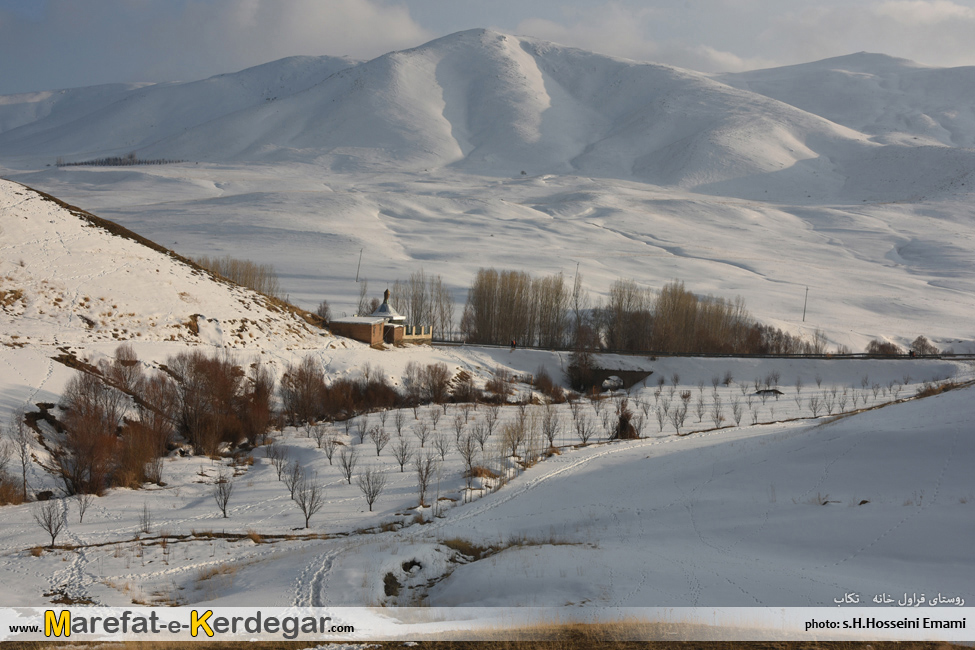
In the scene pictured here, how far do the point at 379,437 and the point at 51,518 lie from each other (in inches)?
572

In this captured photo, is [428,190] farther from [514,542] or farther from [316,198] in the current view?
[514,542]

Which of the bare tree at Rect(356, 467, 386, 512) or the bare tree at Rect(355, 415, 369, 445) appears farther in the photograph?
the bare tree at Rect(355, 415, 369, 445)

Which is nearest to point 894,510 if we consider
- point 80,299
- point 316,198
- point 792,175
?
point 80,299

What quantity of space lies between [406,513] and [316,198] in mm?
115456

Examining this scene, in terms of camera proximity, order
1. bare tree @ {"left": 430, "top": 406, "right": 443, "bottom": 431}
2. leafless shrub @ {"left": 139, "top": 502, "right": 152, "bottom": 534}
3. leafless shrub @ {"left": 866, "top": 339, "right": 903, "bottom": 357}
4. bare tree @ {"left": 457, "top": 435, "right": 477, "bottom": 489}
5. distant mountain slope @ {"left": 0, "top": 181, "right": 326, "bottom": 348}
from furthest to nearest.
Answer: leafless shrub @ {"left": 866, "top": 339, "right": 903, "bottom": 357}
bare tree @ {"left": 430, "top": 406, "right": 443, "bottom": 431}
distant mountain slope @ {"left": 0, "top": 181, "right": 326, "bottom": 348}
bare tree @ {"left": 457, "top": 435, "right": 477, "bottom": 489}
leafless shrub @ {"left": 139, "top": 502, "right": 152, "bottom": 534}

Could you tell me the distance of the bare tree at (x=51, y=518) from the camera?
15383 millimetres

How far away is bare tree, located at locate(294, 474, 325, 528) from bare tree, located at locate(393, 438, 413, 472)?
126 inches

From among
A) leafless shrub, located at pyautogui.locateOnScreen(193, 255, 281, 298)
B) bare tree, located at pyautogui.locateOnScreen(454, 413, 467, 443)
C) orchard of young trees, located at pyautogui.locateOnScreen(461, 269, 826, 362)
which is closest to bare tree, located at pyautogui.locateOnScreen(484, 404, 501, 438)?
bare tree, located at pyautogui.locateOnScreen(454, 413, 467, 443)

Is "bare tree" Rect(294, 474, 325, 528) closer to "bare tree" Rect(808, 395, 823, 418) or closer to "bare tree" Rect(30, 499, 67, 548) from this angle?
"bare tree" Rect(30, 499, 67, 548)

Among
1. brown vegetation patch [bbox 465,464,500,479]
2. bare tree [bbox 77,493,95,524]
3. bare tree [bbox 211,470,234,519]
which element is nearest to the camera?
bare tree [bbox 77,493,95,524]

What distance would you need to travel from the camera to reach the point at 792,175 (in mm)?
174250

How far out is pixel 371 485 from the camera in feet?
67.3

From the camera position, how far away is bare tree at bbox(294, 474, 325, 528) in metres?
18.0

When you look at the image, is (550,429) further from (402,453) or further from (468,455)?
(402,453)
